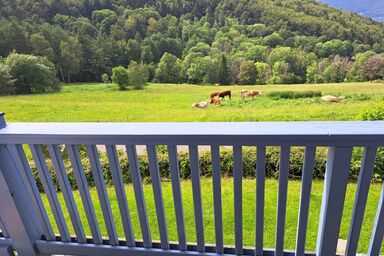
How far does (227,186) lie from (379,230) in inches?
47.7

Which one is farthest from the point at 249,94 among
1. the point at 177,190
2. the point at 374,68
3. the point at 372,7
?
the point at 372,7

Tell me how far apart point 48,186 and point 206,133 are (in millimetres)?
690

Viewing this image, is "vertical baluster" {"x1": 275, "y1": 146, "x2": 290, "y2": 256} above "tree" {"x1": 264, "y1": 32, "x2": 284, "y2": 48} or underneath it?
underneath

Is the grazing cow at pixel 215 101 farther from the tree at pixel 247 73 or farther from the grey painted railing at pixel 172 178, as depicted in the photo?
the grey painted railing at pixel 172 178

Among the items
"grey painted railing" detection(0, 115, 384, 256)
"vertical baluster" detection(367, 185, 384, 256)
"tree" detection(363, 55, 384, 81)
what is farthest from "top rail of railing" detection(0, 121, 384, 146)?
"tree" detection(363, 55, 384, 81)

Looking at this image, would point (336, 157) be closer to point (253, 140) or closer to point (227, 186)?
point (253, 140)

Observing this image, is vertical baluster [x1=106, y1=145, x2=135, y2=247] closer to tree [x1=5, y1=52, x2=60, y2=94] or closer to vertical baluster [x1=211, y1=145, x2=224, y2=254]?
vertical baluster [x1=211, y1=145, x2=224, y2=254]

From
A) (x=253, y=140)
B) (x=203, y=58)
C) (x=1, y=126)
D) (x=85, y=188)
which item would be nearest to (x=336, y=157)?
(x=253, y=140)

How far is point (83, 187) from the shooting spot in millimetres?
1114

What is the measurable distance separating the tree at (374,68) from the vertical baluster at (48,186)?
213 centimetres

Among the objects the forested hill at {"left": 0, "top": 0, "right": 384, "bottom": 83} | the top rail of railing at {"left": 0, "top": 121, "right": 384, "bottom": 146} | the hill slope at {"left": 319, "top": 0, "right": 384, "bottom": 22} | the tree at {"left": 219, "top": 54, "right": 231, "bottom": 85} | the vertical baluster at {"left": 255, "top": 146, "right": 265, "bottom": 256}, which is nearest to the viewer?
the top rail of railing at {"left": 0, "top": 121, "right": 384, "bottom": 146}

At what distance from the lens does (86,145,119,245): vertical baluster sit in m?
1.02

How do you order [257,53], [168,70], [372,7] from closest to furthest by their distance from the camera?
[168,70], [257,53], [372,7]

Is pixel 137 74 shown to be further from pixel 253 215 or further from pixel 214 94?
pixel 253 215
